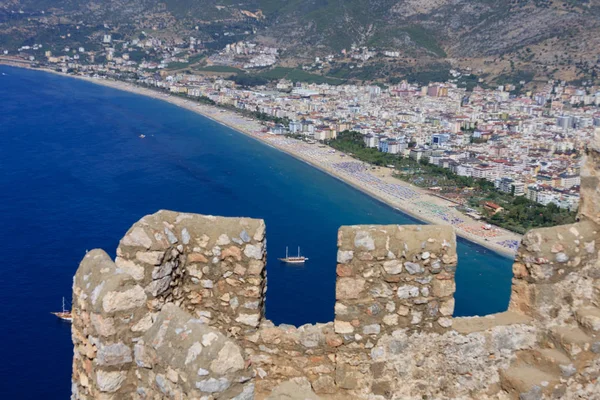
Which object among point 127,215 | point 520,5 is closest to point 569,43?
point 520,5

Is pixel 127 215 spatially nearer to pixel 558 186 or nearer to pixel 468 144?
pixel 558 186

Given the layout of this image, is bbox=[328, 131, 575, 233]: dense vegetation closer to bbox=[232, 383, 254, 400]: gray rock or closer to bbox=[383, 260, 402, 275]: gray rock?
bbox=[383, 260, 402, 275]: gray rock

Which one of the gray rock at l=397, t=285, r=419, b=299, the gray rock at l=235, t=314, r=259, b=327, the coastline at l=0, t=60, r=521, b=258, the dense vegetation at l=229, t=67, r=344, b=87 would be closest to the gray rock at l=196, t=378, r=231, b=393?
the gray rock at l=235, t=314, r=259, b=327

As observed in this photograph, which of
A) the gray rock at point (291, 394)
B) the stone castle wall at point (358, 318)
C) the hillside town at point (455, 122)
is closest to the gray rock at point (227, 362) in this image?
the stone castle wall at point (358, 318)

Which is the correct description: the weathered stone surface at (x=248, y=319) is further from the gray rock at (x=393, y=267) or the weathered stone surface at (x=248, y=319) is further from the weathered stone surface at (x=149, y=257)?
the gray rock at (x=393, y=267)

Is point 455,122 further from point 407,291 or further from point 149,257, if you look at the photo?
point 149,257

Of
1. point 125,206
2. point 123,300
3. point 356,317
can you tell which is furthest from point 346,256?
point 125,206
